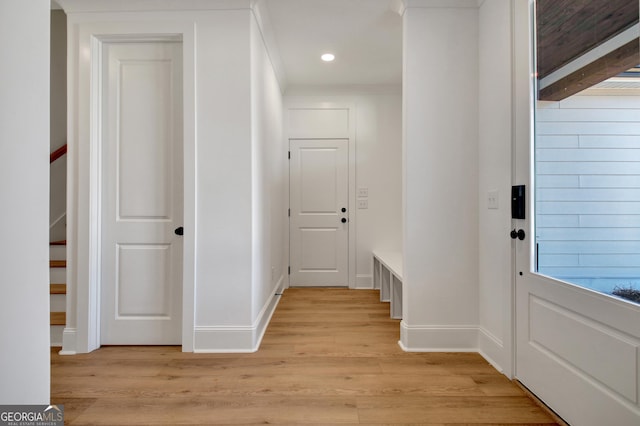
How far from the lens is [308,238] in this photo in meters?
4.16

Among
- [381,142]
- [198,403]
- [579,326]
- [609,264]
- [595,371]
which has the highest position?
[381,142]

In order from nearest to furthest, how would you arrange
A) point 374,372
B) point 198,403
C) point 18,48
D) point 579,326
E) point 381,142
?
point 18,48, point 579,326, point 198,403, point 374,372, point 381,142

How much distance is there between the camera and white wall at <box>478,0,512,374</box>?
6.41ft

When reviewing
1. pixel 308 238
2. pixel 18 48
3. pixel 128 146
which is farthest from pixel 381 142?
pixel 18 48

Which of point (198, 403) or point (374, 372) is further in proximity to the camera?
point (374, 372)

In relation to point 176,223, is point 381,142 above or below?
above

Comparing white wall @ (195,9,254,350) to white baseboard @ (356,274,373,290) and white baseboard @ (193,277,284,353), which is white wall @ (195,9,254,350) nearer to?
white baseboard @ (193,277,284,353)

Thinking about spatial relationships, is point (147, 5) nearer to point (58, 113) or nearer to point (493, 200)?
point (58, 113)

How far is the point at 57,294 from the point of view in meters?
2.45

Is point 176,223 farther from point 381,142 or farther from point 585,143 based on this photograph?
point 381,142

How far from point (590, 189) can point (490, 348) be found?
120 centimetres

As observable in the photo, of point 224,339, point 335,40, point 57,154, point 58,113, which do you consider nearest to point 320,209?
point 335,40

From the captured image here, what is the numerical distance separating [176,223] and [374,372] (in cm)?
167

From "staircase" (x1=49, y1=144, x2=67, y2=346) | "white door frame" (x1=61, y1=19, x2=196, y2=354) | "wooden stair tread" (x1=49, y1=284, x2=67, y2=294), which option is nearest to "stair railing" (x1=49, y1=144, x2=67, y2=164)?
"staircase" (x1=49, y1=144, x2=67, y2=346)
